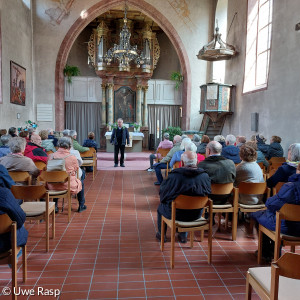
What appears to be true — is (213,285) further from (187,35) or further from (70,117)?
(70,117)

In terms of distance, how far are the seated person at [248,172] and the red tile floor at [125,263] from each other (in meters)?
0.52

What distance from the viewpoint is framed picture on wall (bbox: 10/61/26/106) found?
10.4 m

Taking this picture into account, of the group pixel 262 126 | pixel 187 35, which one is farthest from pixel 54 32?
pixel 262 126

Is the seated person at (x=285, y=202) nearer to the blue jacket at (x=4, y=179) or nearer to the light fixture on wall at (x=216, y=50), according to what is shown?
A: the blue jacket at (x=4, y=179)

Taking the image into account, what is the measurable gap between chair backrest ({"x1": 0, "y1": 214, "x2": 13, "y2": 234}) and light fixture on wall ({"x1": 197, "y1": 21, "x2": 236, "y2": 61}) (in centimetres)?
960

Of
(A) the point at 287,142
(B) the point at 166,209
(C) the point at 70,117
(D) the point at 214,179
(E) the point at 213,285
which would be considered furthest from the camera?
(C) the point at 70,117

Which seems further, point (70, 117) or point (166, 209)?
point (70, 117)

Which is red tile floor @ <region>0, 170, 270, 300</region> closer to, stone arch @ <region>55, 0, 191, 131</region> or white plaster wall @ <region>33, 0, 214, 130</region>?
stone arch @ <region>55, 0, 191, 131</region>

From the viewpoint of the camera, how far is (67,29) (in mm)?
13328

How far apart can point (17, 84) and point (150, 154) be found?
533cm

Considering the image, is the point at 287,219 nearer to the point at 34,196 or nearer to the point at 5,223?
the point at 5,223

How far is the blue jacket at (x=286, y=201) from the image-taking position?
2.85 metres

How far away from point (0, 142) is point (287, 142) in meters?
6.83

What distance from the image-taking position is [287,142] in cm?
800
